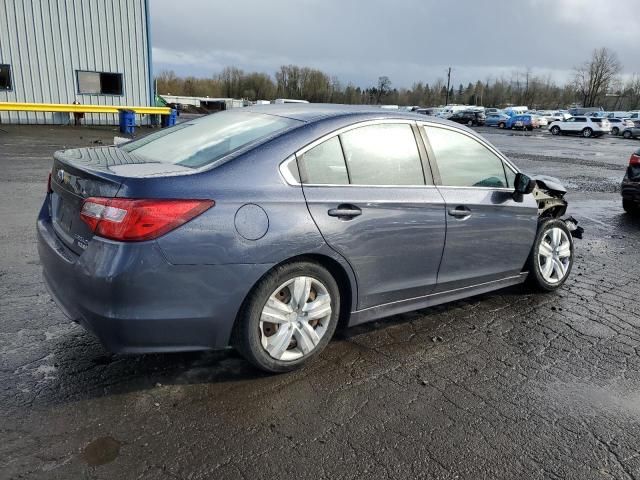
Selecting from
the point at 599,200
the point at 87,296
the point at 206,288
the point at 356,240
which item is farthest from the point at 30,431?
the point at 599,200

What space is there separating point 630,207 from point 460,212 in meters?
7.29

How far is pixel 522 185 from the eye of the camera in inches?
166

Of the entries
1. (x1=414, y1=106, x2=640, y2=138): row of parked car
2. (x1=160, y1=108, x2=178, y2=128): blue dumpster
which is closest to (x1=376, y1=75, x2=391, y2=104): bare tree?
(x1=414, y1=106, x2=640, y2=138): row of parked car

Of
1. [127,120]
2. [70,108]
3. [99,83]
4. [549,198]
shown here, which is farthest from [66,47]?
[549,198]

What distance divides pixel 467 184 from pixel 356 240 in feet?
4.05

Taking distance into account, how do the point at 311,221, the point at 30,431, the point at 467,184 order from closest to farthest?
the point at 30,431 < the point at 311,221 < the point at 467,184

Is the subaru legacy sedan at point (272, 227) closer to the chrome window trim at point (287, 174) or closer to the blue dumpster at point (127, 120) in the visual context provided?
the chrome window trim at point (287, 174)

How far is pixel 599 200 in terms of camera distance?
1085 cm

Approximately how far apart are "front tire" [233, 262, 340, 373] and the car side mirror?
75.3 inches

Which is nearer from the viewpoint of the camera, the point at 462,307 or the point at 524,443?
the point at 524,443

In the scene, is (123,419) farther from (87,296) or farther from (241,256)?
(241,256)

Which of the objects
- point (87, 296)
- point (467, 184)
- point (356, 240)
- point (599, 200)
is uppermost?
point (467, 184)

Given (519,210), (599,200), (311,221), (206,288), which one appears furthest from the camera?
(599,200)

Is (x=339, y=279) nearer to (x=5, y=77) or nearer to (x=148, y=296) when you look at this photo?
(x=148, y=296)
